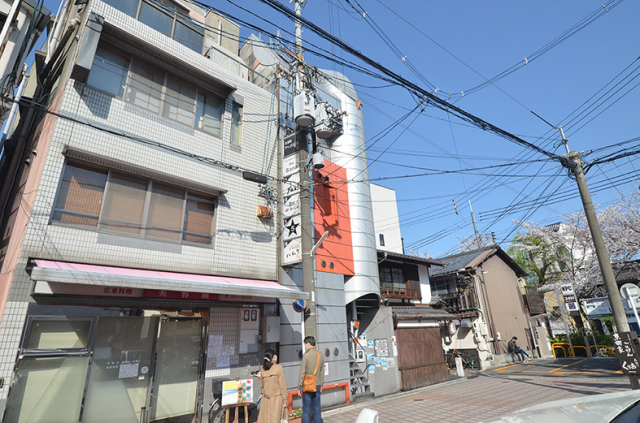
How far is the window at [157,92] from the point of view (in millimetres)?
9180

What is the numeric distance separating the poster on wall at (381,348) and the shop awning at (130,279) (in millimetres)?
7443

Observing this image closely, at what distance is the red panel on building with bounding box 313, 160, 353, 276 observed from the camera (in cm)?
1327

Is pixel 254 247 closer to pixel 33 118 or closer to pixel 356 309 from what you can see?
pixel 356 309

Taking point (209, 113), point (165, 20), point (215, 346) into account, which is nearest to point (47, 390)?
point (215, 346)

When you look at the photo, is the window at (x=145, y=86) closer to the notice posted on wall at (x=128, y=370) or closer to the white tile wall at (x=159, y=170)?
the white tile wall at (x=159, y=170)

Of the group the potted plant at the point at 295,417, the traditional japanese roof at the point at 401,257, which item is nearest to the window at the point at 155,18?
the potted plant at the point at 295,417

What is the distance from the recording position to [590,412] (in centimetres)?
259

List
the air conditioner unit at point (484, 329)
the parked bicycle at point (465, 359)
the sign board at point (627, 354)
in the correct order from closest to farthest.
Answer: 1. the sign board at point (627, 354)
2. the parked bicycle at point (465, 359)
3. the air conditioner unit at point (484, 329)

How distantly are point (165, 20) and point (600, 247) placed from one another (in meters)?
16.5

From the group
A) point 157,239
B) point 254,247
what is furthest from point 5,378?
point 254,247

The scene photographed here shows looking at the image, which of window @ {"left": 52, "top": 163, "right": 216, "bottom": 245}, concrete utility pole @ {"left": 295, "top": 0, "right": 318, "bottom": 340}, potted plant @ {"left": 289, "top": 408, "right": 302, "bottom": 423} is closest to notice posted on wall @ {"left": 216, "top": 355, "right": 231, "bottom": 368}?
potted plant @ {"left": 289, "top": 408, "right": 302, "bottom": 423}

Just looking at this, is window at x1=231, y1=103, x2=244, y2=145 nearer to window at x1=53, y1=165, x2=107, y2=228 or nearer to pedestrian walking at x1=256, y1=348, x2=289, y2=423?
window at x1=53, y1=165, x2=107, y2=228

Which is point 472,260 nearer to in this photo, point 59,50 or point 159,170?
point 159,170

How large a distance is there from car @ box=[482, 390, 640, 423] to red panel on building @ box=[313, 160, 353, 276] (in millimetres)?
10093
